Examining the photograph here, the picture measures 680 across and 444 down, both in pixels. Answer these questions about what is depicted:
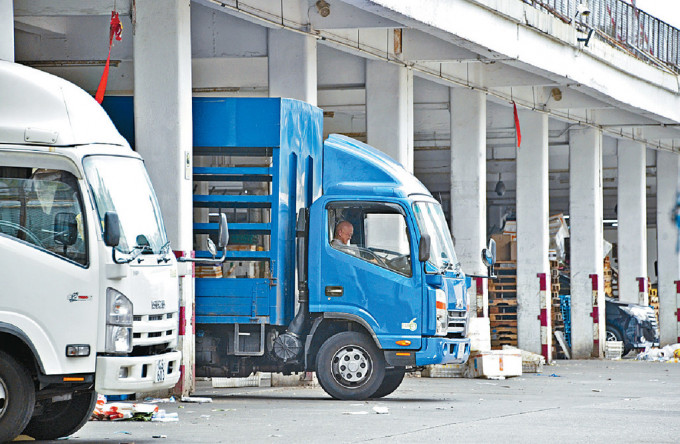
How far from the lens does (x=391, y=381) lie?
16.6 metres

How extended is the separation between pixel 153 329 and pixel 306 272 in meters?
5.11

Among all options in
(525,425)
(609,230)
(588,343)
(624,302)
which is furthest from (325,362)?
(609,230)

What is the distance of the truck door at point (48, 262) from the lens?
10.2m

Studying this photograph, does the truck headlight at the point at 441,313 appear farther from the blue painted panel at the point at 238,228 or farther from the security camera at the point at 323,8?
the security camera at the point at 323,8

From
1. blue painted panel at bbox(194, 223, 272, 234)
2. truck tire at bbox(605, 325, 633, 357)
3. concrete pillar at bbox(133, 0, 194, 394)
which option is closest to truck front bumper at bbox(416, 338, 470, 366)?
blue painted panel at bbox(194, 223, 272, 234)

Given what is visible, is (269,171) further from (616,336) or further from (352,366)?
(616,336)

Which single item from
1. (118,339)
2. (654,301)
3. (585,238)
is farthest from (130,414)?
(654,301)

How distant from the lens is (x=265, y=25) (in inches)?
732

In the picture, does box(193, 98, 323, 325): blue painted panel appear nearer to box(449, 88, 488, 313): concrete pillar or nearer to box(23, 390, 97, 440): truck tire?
box(23, 390, 97, 440): truck tire

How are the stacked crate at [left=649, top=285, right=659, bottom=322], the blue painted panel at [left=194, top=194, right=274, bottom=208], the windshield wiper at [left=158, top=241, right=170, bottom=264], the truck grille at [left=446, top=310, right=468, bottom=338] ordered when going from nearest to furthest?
the windshield wiper at [left=158, top=241, right=170, bottom=264]
the blue painted panel at [left=194, top=194, right=274, bottom=208]
the truck grille at [left=446, top=310, right=468, bottom=338]
the stacked crate at [left=649, top=285, right=659, bottom=322]

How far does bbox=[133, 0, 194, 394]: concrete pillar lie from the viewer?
51.4ft

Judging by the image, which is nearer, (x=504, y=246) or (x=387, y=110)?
(x=387, y=110)

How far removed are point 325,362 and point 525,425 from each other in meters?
3.83

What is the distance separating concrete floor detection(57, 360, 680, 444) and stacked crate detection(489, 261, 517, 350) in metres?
6.24
